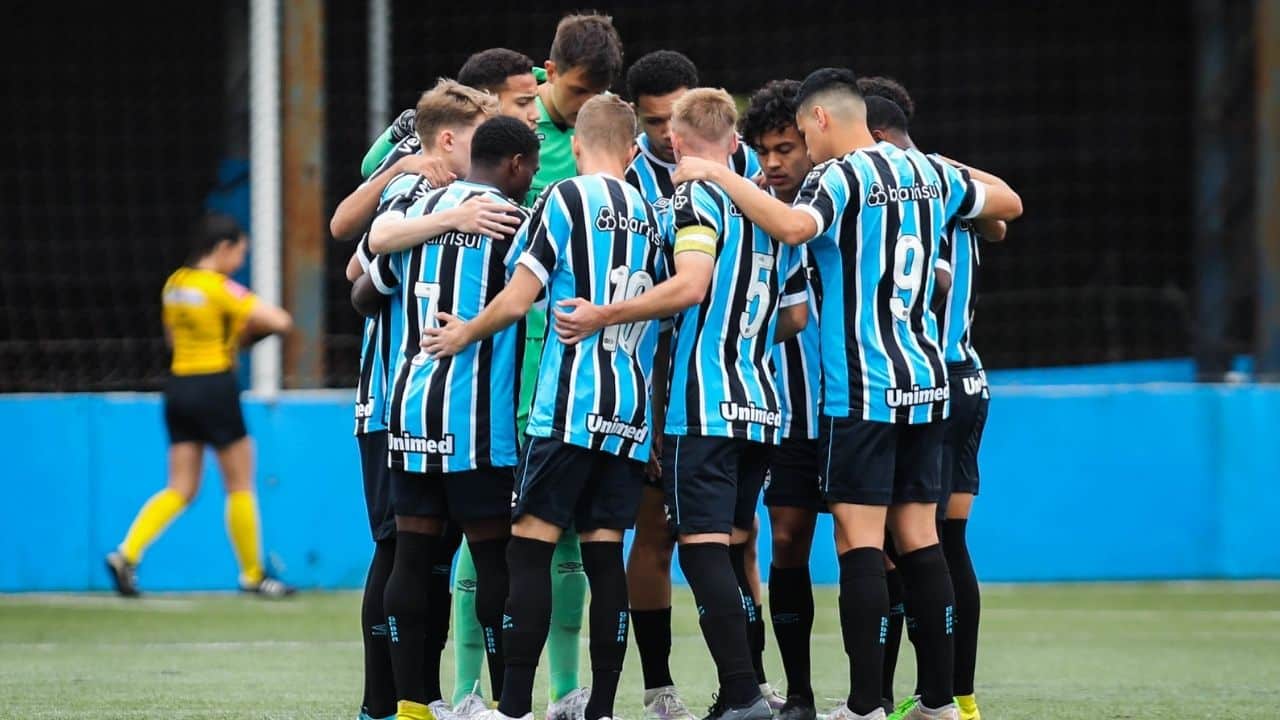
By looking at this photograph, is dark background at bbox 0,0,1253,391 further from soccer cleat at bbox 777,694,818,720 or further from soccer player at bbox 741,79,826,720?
soccer cleat at bbox 777,694,818,720

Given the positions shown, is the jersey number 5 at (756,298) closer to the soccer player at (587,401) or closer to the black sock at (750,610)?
the soccer player at (587,401)

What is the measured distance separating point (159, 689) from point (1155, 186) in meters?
13.6

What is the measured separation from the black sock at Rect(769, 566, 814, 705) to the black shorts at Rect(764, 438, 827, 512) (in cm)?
20

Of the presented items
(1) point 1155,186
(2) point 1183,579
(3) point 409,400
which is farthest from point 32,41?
(3) point 409,400

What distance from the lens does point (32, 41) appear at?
55.3ft

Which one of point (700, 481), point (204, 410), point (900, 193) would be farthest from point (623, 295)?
point (204, 410)

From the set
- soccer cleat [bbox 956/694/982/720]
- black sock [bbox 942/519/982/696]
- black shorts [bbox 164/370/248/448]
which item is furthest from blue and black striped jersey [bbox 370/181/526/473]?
black shorts [bbox 164/370/248/448]

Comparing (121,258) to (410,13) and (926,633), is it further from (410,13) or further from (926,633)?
(926,633)

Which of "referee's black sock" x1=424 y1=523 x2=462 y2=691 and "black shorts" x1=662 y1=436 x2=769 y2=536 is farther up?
"black shorts" x1=662 y1=436 x2=769 y2=536

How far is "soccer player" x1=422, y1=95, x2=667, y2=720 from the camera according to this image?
4.78 m

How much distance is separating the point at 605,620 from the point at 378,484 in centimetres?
78

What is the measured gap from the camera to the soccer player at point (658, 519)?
210 inches

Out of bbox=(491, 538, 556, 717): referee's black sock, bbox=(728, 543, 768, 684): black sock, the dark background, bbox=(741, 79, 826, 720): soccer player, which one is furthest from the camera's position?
the dark background

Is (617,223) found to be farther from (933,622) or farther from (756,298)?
(933,622)
